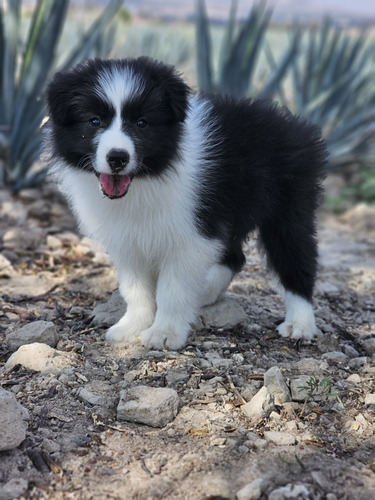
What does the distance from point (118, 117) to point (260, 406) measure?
5.23ft

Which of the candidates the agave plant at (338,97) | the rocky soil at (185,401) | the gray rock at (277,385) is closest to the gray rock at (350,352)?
the rocky soil at (185,401)

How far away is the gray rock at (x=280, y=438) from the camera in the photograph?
3.09m

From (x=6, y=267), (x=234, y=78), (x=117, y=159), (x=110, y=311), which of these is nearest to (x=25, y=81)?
(x=6, y=267)

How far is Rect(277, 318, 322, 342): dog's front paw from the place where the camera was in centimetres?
432

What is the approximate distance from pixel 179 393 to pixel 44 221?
11.1 ft

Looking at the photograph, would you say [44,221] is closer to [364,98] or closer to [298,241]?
[298,241]

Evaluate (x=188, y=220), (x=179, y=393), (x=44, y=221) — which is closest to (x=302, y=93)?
(x=44, y=221)

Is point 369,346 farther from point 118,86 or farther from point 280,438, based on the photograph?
point 118,86

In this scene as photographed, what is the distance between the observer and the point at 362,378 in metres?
3.80

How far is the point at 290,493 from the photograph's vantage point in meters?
2.65

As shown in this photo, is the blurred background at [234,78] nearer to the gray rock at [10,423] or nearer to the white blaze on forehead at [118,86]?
the white blaze on forehead at [118,86]

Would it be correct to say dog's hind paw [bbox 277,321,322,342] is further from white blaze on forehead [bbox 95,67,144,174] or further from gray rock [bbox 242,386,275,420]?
white blaze on forehead [bbox 95,67,144,174]

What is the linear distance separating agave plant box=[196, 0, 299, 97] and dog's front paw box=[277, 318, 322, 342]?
4.57m

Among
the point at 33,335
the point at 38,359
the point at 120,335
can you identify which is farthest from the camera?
the point at 120,335
